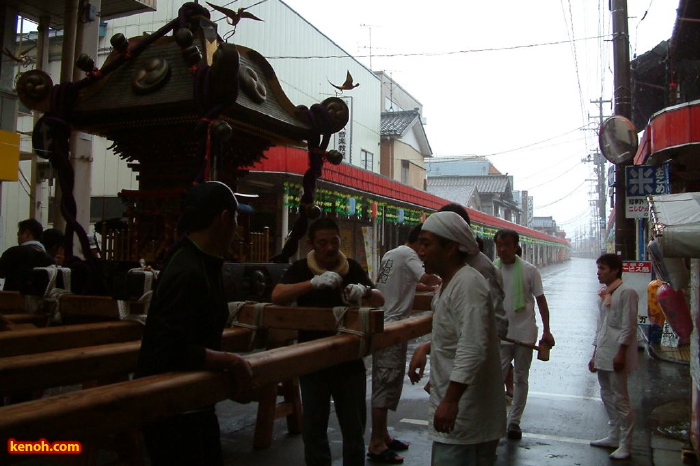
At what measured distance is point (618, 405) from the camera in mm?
5324

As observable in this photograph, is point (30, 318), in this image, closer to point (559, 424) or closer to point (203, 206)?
point (203, 206)

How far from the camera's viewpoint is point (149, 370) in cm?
236

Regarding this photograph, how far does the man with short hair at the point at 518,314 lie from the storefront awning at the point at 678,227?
4.63 ft

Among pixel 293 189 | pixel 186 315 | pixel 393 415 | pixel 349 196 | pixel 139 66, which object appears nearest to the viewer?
pixel 186 315

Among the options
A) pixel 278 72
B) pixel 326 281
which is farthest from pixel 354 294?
pixel 278 72

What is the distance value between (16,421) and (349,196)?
14.4m

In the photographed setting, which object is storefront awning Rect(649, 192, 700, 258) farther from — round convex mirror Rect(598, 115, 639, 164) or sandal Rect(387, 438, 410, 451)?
round convex mirror Rect(598, 115, 639, 164)

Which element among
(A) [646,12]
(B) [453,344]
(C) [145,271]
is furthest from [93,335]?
(A) [646,12]

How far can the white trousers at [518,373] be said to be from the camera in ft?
19.4

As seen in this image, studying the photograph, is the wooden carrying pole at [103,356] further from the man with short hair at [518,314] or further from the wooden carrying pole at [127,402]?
the man with short hair at [518,314]

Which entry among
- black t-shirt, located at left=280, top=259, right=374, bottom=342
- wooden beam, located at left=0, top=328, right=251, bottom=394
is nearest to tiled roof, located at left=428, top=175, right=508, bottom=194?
black t-shirt, located at left=280, top=259, right=374, bottom=342

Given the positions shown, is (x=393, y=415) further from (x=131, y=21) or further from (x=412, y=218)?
(x=412, y=218)

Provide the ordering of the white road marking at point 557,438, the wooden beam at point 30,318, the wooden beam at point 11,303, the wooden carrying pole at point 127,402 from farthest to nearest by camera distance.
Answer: the white road marking at point 557,438 < the wooden beam at point 11,303 < the wooden beam at point 30,318 < the wooden carrying pole at point 127,402

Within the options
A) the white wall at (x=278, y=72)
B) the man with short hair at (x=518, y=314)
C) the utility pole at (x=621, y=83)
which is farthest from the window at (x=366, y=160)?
the man with short hair at (x=518, y=314)
